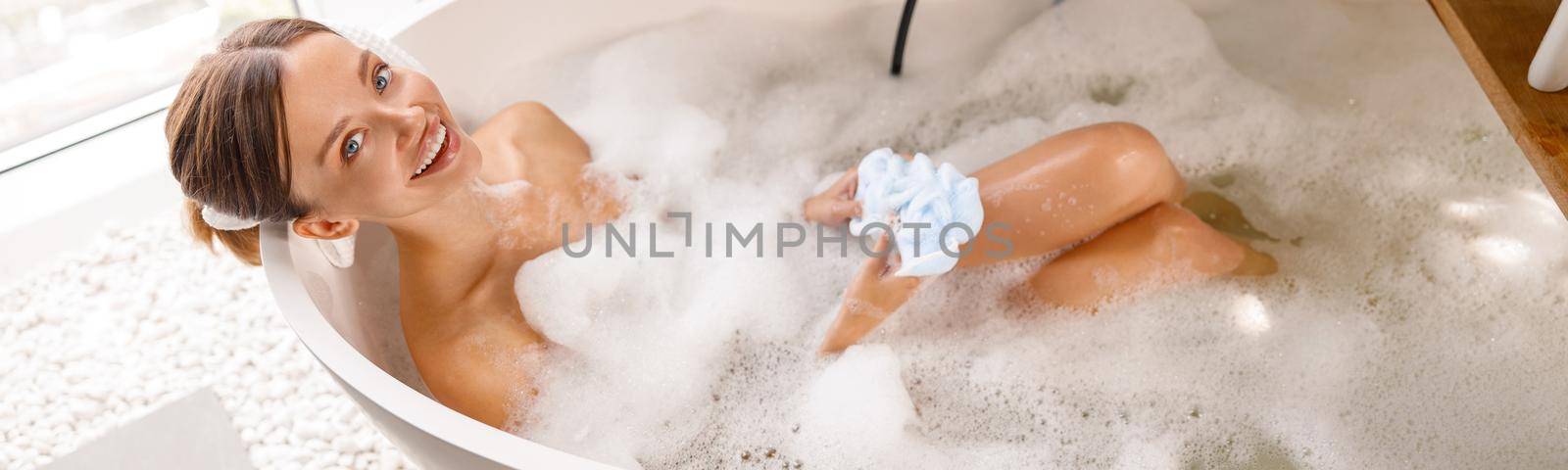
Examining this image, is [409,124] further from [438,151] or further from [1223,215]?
[1223,215]

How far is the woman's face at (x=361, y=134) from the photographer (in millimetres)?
1048

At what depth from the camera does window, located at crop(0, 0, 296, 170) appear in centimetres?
189

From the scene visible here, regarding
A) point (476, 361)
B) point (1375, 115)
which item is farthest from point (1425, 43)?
point (476, 361)

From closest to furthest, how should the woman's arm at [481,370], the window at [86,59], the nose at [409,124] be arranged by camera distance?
the nose at [409,124], the woman's arm at [481,370], the window at [86,59]

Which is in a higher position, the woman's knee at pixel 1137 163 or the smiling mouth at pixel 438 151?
the smiling mouth at pixel 438 151

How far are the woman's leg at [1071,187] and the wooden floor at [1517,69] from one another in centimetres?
32

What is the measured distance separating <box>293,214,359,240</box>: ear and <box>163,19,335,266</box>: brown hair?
3 centimetres

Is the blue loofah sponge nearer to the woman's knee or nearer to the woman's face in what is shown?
the woman's knee

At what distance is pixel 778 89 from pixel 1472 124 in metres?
0.95

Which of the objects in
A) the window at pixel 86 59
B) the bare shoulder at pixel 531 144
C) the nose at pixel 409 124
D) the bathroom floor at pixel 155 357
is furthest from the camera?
the window at pixel 86 59

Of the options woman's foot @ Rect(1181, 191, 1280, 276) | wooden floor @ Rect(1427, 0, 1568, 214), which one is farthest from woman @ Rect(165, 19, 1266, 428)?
wooden floor @ Rect(1427, 0, 1568, 214)

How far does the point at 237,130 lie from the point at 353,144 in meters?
0.10
